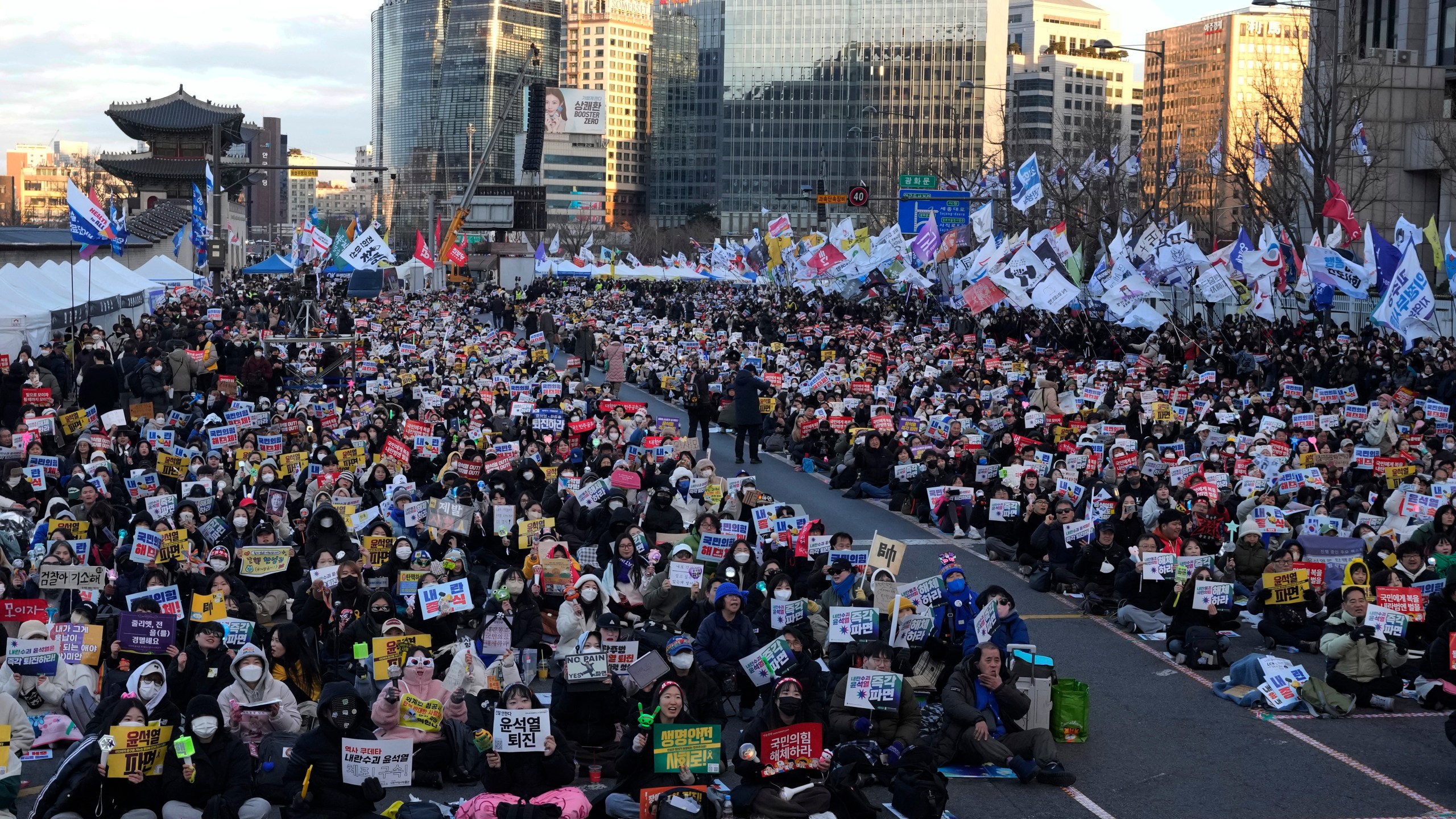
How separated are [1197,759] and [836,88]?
512 ft

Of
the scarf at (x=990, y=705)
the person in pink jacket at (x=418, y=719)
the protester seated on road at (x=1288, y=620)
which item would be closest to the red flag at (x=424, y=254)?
the protester seated on road at (x=1288, y=620)

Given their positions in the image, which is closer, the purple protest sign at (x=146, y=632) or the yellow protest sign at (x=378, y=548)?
the purple protest sign at (x=146, y=632)

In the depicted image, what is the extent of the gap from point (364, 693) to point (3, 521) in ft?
16.3

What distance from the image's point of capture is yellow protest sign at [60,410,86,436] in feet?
67.8

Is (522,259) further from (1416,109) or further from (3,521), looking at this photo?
(3,521)

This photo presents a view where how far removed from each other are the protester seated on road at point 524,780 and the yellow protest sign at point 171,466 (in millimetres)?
10010

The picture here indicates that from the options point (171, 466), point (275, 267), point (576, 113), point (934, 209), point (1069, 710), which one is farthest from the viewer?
point (576, 113)

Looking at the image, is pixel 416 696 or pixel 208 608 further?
Result: pixel 208 608

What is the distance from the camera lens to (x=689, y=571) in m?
13.4

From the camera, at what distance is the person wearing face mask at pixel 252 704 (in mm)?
10391

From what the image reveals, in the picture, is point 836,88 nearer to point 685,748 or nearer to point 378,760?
point 685,748

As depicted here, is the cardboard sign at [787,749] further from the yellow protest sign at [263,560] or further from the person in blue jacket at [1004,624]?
the yellow protest sign at [263,560]

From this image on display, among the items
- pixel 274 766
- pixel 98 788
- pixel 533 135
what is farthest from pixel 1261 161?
pixel 533 135

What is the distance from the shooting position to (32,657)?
432 inches
